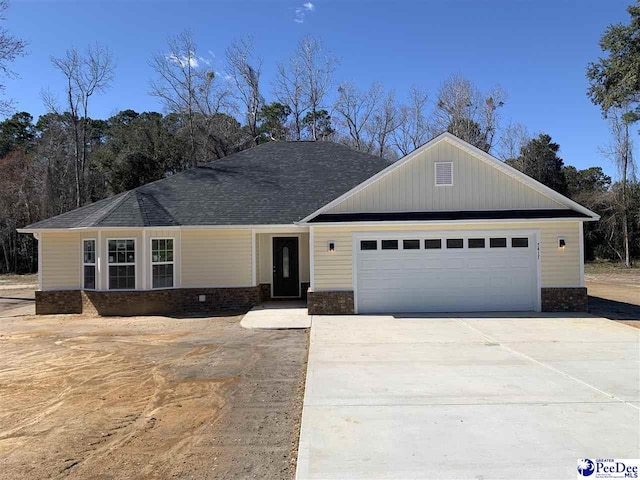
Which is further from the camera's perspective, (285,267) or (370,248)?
(285,267)

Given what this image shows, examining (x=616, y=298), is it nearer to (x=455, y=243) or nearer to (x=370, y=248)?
(x=455, y=243)

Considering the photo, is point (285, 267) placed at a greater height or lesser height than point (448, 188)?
lesser

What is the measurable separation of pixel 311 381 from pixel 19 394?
3.95m

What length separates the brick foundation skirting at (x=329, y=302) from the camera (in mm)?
12273

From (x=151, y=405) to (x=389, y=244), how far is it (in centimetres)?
818

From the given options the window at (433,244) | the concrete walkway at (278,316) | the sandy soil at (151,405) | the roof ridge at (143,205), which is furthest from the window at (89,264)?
the window at (433,244)

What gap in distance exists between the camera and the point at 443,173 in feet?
41.0

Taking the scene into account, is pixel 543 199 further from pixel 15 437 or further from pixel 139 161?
pixel 139 161

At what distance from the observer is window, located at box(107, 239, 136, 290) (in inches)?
519

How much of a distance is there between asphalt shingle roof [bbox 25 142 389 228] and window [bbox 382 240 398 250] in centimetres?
305

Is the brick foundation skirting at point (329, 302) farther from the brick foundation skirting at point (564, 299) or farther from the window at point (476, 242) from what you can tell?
the brick foundation skirting at point (564, 299)

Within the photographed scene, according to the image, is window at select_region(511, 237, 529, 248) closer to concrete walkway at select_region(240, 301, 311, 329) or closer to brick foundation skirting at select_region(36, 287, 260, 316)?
concrete walkway at select_region(240, 301, 311, 329)

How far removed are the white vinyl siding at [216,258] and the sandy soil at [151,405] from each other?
3.96 m

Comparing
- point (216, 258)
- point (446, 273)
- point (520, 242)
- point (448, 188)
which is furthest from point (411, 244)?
point (216, 258)
